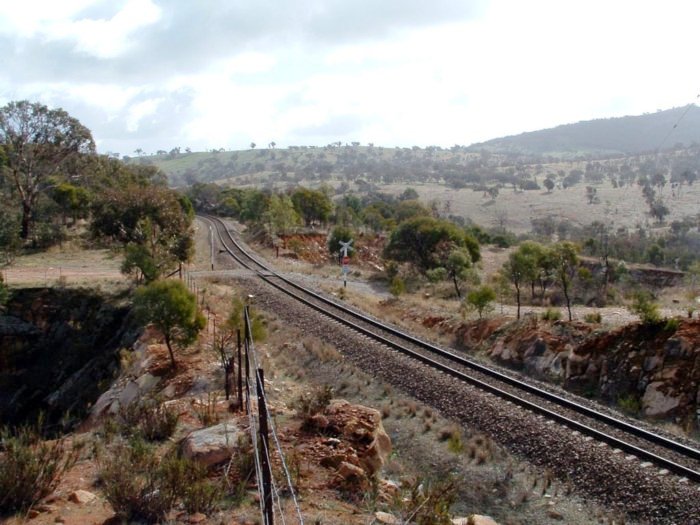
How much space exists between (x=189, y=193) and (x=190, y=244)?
7774cm

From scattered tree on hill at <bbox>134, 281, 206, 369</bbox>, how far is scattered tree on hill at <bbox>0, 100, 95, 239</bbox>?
29123 mm

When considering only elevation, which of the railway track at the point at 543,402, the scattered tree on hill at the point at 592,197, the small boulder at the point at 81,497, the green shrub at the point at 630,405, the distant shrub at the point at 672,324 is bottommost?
the green shrub at the point at 630,405

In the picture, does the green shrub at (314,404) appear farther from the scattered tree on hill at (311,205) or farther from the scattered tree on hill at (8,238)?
the scattered tree on hill at (311,205)

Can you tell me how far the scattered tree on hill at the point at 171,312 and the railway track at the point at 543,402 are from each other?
17.9 ft

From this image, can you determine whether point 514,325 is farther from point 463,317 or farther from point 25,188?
point 25,188

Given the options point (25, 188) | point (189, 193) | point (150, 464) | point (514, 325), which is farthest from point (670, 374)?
point (189, 193)

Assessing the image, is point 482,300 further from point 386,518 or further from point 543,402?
point 386,518

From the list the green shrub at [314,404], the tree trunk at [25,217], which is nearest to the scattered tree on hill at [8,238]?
the tree trunk at [25,217]

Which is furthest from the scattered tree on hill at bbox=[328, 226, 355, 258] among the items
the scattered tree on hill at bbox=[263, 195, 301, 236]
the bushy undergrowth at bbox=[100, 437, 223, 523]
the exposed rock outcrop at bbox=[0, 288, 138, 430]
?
the bushy undergrowth at bbox=[100, 437, 223, 523]

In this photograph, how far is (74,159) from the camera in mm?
48188

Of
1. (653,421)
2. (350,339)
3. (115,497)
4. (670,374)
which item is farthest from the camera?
(350,339)

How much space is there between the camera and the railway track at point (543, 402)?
1046 centimetres

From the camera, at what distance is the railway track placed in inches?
412

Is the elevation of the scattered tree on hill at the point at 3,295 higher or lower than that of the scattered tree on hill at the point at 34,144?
lower
